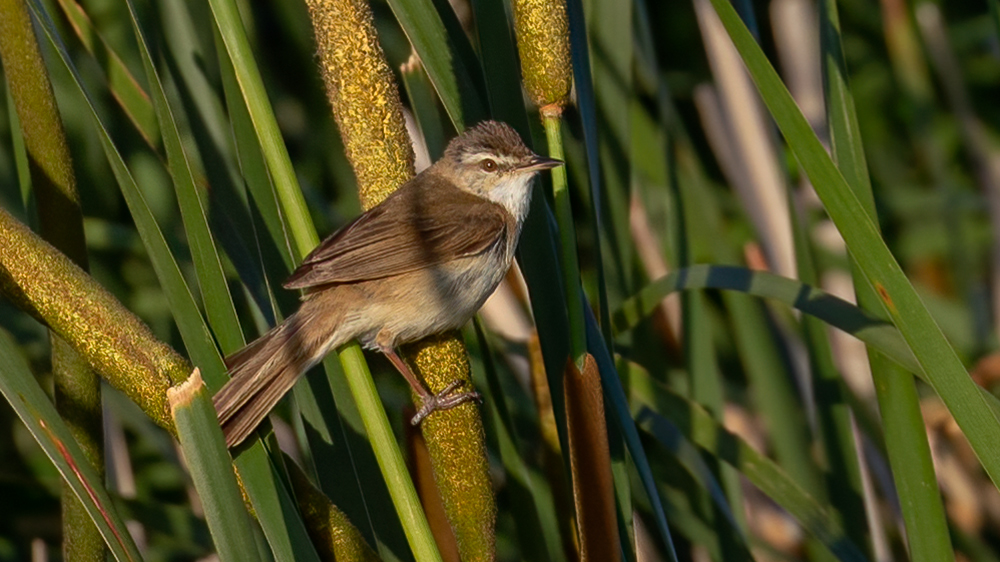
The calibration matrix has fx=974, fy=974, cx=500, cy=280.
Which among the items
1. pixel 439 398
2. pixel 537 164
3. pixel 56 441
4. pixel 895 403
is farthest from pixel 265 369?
pixel 895 403

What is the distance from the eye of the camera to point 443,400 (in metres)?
1.63

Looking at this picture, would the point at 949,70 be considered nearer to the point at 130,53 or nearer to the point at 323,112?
the point at 323,112

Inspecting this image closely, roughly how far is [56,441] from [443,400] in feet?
2.05

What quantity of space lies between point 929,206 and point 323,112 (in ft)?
7.64

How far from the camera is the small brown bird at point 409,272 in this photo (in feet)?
5.59

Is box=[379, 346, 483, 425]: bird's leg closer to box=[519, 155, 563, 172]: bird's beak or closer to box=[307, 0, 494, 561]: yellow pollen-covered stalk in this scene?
box=[307, 0, 494, 561]: yellow pollen-covered stalk

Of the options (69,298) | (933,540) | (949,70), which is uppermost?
(69,298)

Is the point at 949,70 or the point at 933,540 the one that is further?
the point at 949,70

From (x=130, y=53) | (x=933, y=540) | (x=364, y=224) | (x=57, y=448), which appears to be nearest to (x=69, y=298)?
(x=57, y=448)

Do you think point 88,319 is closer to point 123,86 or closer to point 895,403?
point 123,86

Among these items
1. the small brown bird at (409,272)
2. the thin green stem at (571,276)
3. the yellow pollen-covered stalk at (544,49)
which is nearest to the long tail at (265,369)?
the small brown bird at (409,272)

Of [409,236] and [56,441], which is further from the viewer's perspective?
[409,236]

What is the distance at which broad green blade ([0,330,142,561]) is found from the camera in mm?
1188

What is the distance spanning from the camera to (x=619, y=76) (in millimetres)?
2260
